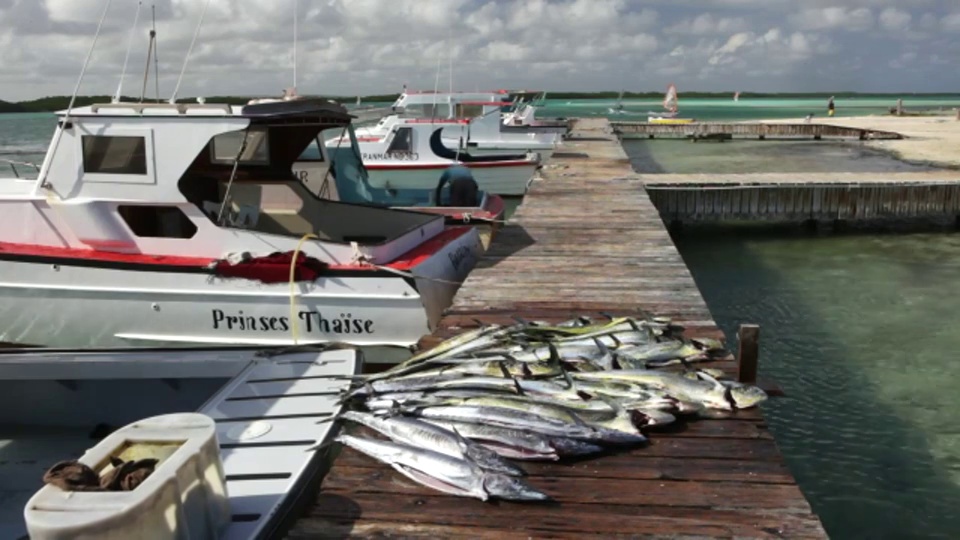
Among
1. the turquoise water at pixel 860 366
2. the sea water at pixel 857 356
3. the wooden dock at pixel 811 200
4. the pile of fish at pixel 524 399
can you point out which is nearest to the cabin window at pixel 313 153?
the pile of fish at pixel 524 399

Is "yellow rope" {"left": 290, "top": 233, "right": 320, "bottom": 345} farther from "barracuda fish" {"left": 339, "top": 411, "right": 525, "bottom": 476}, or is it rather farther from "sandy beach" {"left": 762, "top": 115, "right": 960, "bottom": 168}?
"sandy beach" {"left": 762, "top": 115, "right": 960, "bottom": 168}

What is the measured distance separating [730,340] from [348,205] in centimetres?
565

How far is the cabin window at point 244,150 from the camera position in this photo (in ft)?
30.5

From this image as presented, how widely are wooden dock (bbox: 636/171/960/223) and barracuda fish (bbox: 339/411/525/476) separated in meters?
15.4

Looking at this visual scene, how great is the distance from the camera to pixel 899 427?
7715 mm

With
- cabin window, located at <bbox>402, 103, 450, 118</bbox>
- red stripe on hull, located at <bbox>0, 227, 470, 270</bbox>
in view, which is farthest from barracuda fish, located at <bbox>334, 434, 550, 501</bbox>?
cabin window, located at <bbox>402, 103, 450, 118</bbox>

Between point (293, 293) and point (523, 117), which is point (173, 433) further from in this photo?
point (523, 117)

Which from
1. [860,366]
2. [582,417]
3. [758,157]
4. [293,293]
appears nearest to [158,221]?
[293,293]

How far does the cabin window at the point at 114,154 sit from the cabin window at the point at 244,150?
3.40ft

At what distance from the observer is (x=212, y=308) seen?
26.9 ft

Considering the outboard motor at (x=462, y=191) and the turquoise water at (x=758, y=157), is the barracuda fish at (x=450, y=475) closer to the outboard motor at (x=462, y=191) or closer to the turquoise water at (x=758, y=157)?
the outboard motor at (x=462, y=191)

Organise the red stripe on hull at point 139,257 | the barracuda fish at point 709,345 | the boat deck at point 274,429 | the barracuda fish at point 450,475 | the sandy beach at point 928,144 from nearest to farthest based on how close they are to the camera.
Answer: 1. the barracuda fish at point 450,475
2. the boat deck at point 274,429
3. the barracuda fish at point 709,345
4. the red stripe on hull at point 139,257
5. the sandy beach at point 928,144

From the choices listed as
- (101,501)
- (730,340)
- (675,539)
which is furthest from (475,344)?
(730,340)

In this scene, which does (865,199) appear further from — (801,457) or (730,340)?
(801,457)
